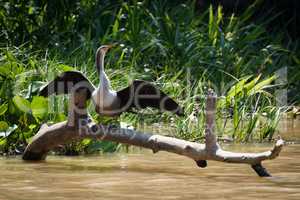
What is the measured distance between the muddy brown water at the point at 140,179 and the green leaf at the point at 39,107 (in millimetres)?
453

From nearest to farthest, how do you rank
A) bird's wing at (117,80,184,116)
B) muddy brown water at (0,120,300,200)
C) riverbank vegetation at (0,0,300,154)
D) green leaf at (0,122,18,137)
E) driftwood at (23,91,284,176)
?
1. muddy brown water at (0,120,300,200)
2. driftwood at (23,91,284,176)
3. bird's wing at (117,80,184,116)
4. green leaf at (0,122,18,137)
5. riverbank vegetation at (0,0,300,154)

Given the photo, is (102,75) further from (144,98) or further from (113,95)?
(144,98)

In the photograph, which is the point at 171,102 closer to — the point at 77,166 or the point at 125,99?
the point at 125,99

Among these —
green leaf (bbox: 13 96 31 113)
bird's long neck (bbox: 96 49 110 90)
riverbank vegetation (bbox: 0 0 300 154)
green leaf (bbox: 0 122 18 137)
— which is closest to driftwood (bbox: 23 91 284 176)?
bird's long neck (bbox: 96 49 110 90)

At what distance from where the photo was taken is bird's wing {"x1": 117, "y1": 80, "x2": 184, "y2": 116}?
6.00 metres

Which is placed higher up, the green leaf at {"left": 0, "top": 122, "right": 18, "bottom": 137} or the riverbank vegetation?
the riverbank vegetation

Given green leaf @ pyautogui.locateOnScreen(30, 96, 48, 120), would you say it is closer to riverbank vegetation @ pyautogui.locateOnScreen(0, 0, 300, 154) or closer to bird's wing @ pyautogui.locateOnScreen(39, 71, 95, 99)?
riverbank vegetation @ pyautogui.locateOnScreen(0, 0, 300, 154)

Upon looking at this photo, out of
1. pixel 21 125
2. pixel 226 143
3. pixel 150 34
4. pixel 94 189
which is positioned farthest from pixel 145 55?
pixel 94 189

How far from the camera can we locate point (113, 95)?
6.14m

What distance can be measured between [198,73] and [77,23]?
2.04 meters

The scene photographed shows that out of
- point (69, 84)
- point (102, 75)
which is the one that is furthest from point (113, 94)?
point (69, 84)

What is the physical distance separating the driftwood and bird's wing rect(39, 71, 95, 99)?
0.08 m

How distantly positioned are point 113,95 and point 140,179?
67cm

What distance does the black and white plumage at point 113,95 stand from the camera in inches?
239
